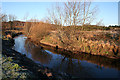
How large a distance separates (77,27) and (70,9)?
2533 millimetres

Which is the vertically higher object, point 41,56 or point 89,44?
point 89,44

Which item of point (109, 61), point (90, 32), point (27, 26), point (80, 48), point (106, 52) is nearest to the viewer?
point (109, 61)

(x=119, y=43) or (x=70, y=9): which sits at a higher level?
(x=70, y=9)

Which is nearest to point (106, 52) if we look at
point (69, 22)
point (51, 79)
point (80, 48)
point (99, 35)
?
point (80, 48)

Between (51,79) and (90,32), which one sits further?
(90,32)

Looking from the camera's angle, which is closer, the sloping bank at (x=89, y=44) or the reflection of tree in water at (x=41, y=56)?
the reflection of tree in water at (x=41, y=56)

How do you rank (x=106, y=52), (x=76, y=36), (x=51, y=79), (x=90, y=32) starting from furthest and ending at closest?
(x=90, y=32) < (x=76, y=36) < (x=106, y=52) < (x=51, y=79)

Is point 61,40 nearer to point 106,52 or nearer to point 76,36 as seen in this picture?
point 76,36

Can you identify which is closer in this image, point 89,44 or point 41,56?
point 41,56

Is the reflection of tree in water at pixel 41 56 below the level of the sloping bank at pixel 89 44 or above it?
below

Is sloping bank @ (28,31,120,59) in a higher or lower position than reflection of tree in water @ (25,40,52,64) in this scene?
higher

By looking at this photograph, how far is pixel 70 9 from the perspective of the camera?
1155 centimetres

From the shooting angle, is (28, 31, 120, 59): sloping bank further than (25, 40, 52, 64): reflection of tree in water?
Yes

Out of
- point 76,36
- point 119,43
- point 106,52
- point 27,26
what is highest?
point 27,26
